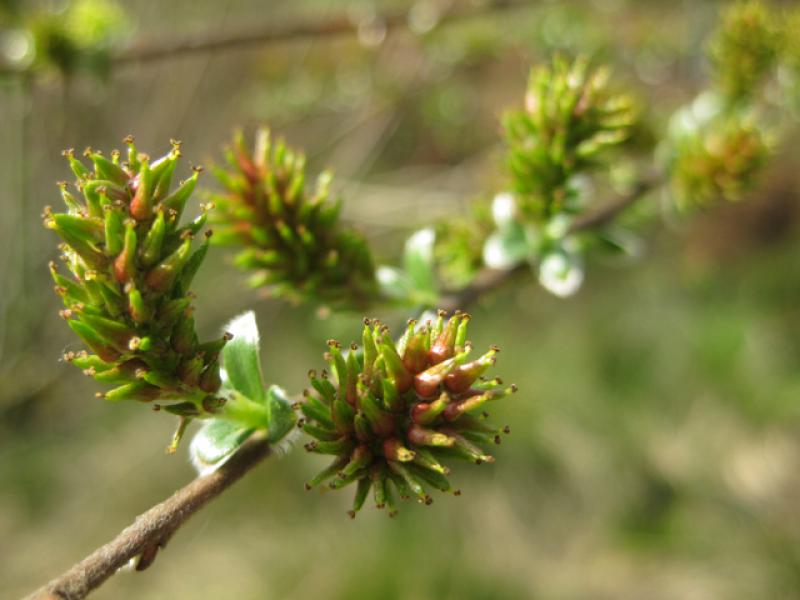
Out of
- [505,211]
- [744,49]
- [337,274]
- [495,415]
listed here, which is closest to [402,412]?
[337,274]

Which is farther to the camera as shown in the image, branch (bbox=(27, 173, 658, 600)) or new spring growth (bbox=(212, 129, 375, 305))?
new spring growth (bbox=(212, 129, 375, 305))

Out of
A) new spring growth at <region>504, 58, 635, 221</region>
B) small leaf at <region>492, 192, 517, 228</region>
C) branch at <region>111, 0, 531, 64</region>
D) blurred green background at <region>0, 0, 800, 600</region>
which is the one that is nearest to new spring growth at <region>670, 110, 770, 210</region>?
new spring growth at <region>504, 58, 635, 221</region>

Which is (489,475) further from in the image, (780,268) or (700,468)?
(780,268)

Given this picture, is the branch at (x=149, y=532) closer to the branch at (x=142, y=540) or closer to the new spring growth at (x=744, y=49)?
the branch at (x=142, y=540)

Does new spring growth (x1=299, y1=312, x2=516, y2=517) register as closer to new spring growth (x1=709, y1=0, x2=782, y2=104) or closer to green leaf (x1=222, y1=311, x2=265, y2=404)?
green leaf (x1=222, y1=311, x2=265, y2=404)

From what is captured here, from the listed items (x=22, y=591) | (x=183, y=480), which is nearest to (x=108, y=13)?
(x=183, y=480)

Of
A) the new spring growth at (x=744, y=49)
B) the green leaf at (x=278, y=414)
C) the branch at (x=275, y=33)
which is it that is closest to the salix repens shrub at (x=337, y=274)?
the green leaf at (x=278, y=414)
